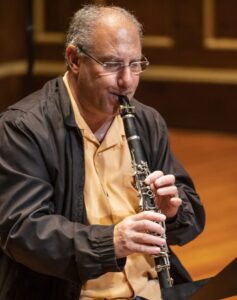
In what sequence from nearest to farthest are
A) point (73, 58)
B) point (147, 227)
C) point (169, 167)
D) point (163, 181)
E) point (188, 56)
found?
1. point (147, 227)
2. point (163, 181)
3. point (73, 58)
4. point (169, 167)
5. point (188, 56)

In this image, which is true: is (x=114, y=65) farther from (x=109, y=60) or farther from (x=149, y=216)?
(x=149, y=216)

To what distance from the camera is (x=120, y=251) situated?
174 centimetres

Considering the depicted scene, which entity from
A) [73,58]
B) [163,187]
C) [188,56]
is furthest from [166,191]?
[188,56]

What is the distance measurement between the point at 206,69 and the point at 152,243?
366cm

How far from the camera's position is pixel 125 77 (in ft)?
6.10

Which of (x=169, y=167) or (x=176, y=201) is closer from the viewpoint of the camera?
(x=176, y=201)

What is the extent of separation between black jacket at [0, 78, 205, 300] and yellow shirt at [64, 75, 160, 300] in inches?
1.3

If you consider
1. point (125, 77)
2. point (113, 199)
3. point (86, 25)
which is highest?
point (86, 25)

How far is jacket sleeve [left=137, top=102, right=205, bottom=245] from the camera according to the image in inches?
78.2

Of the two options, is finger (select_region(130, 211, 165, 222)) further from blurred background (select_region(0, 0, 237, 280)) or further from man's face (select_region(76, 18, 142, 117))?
blurred background (select_region(0, 0, 237, 280))

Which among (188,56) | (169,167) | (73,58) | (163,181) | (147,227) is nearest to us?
(147,227)

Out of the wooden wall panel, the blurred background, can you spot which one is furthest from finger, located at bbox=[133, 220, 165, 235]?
the wooden wall panel

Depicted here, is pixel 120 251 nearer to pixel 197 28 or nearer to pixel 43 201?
pixel 43 201

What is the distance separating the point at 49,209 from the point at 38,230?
0.08 meters
